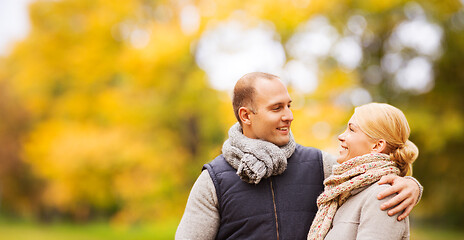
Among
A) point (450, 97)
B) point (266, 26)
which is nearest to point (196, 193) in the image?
point (266, 26)

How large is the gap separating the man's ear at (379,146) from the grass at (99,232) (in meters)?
10.9

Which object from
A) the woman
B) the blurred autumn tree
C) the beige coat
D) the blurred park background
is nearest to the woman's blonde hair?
the woman

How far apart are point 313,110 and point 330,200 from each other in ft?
18.8

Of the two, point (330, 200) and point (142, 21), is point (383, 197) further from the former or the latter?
point (142, 21)

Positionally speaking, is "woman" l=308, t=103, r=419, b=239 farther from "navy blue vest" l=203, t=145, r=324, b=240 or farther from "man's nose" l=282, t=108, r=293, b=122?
"man's nose" l=282, t=108, r=293, b=122

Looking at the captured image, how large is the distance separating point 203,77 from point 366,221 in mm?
7300

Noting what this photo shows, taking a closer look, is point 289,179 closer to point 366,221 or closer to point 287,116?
point 287,116

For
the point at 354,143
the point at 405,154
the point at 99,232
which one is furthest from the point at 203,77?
the point at 99,232

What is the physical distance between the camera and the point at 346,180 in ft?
7.27

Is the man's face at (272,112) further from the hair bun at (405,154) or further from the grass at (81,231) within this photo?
the grass at (81,231)

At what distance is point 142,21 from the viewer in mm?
10656

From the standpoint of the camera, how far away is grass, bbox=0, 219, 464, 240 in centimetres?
1448

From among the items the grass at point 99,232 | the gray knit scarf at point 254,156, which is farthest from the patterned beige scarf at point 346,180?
the grass at point 99,232

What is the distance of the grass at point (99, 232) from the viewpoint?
1448 cm
